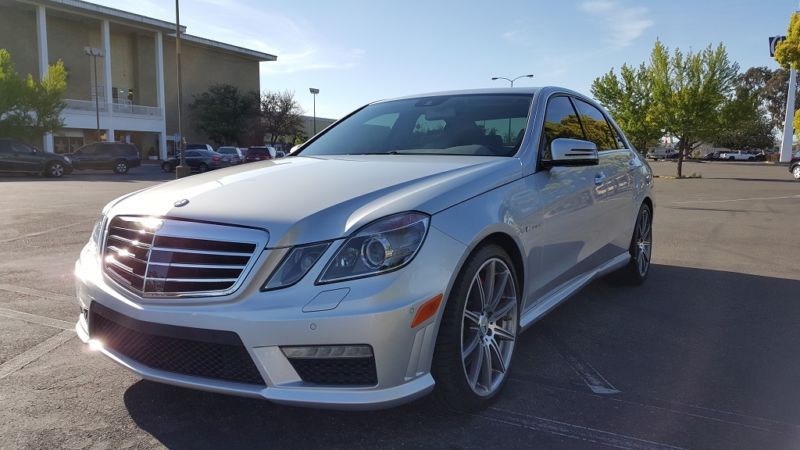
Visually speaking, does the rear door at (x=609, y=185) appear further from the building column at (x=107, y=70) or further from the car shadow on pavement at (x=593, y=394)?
the building column at (x=107, y=70)

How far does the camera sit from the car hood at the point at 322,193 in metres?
2.45

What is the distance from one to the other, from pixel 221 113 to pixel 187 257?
6069 cm

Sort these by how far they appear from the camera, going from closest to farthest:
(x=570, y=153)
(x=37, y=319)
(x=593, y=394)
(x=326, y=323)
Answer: (x=326, y=323), (x=593, y=394), (x=570, y=153), (x=37, y=319)

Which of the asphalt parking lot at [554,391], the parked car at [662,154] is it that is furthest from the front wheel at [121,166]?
the parked car at [662,154]

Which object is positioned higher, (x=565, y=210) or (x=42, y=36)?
(x=42, y=36)

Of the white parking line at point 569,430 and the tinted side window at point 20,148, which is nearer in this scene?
the white parking line at point 569,430

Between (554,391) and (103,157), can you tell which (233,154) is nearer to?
(103,157)

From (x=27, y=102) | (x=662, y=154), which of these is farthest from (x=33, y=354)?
(x=662, y=154)

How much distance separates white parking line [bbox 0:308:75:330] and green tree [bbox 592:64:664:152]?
3463cm

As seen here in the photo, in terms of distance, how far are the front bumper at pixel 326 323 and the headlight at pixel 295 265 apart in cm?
3

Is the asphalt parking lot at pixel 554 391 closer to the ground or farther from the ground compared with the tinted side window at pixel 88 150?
closer to the ground

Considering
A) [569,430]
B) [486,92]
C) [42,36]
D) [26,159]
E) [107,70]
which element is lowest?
[569,430]

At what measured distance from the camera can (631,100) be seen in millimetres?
36906

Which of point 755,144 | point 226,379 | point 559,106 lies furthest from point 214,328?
point 755,144
